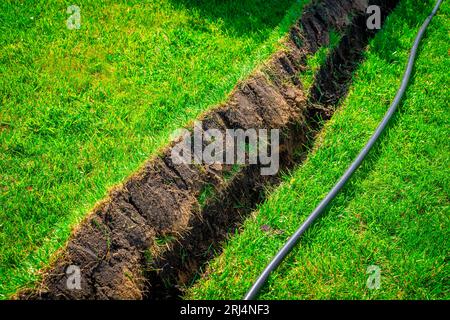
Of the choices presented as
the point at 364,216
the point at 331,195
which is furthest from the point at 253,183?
the point at 364,216

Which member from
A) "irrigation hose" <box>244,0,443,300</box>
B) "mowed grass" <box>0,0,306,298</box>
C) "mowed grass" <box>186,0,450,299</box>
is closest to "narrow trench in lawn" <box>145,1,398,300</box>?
"mowed grass" <box>186,0,450,299</box>

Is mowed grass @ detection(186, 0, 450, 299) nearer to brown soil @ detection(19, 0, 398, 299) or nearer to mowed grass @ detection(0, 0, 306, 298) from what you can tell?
brown soil @ detection(19, 0, 398, 299)

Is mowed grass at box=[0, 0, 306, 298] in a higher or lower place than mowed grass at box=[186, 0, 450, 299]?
higher

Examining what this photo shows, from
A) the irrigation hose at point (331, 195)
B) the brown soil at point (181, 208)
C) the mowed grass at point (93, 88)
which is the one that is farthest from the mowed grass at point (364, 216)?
the mowed grass at point (93, 88)

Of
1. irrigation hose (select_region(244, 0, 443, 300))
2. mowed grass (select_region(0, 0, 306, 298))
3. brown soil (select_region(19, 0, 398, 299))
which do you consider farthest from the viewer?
mowed grass (select_region(0, 0, 306, 298))

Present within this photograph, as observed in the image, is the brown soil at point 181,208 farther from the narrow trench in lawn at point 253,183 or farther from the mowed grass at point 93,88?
the mowed grass at point 93,88

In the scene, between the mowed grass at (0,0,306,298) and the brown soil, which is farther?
the mowed grass at (0,0,306,298)
